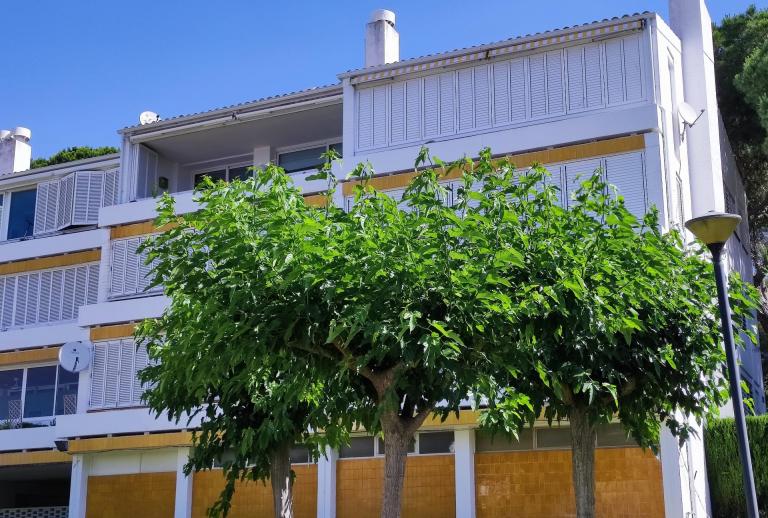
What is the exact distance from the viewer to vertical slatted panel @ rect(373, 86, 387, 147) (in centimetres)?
2394

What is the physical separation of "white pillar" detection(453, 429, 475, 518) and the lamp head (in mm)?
11215

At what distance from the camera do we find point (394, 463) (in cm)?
1296

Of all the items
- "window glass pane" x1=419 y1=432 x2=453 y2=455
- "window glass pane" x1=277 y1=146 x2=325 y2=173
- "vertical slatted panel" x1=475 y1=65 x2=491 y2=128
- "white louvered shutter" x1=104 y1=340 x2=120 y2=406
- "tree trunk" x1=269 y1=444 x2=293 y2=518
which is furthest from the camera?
"window glass pane" x1=277 y1=146 x2=325 y2=173

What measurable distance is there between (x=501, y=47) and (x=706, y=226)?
1191cm

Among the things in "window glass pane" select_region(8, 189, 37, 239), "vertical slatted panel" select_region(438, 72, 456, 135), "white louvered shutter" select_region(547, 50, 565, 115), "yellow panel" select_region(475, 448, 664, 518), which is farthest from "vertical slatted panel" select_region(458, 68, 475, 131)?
"window glass pane" select_region(8, 189, 37, 239)

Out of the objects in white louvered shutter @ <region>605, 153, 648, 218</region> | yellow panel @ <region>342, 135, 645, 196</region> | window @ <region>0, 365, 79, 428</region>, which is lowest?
window @ <region>0, 365, 79, 428</region>

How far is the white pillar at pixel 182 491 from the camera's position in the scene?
2478cm

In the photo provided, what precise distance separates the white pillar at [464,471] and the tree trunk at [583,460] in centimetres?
744

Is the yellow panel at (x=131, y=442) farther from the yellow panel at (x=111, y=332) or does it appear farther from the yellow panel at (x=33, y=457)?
the yellow panel at (x=111, y=332)

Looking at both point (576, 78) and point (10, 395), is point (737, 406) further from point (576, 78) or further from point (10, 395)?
point (10, 395)

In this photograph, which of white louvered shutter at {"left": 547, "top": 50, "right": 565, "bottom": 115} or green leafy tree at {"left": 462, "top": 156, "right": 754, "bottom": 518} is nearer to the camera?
green leafy tree at {"left": 462, "top": 156, "right": 754, "bottom": 518}

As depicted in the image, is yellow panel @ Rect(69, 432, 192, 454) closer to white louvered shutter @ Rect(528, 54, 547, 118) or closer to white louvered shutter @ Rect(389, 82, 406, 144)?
white louvered shutter @ Rect(389, 82, 406, 144)

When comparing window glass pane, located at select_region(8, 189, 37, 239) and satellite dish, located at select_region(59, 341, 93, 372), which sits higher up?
window glass pane, located at select_region(8, 189, 37, 239)

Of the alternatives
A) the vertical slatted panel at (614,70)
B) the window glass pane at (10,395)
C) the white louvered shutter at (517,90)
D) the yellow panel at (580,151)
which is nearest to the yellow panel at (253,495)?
the window glass pane at (10,395)
